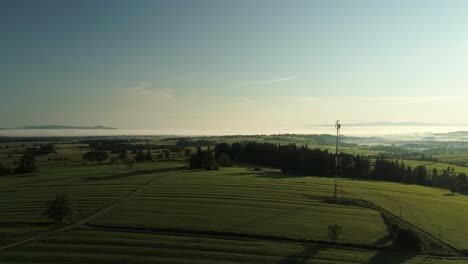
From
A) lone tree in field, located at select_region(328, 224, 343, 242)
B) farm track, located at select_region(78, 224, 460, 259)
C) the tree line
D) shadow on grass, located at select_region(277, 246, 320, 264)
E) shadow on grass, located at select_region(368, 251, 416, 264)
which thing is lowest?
shadow on grass, located at select_region(368, 251, 416, 264)

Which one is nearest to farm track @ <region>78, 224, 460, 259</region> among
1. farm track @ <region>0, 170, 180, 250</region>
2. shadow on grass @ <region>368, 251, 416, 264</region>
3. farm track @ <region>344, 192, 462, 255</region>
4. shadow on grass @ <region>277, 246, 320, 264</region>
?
shadow on grass @ <region>368, 251, 416, 264</region>

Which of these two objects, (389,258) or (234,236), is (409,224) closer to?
(389,258)

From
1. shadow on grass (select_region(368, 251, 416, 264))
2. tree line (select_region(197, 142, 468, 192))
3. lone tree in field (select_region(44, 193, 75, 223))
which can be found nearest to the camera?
shadow on grass (select_region(368, 251, 416, 264))

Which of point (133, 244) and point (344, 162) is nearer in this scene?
point (133, 244)

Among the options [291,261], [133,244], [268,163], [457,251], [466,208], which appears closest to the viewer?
[291,261]

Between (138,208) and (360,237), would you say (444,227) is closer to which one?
(360,237)

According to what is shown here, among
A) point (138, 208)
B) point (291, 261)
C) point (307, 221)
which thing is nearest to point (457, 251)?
point (307, 221)

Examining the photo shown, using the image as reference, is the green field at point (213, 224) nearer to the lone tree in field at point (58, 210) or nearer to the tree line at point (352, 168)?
the lone tree in field at point (58, 210)

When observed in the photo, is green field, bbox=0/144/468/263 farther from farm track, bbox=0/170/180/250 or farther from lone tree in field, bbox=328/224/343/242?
lone tree in field, bbox=328/224/343/242
